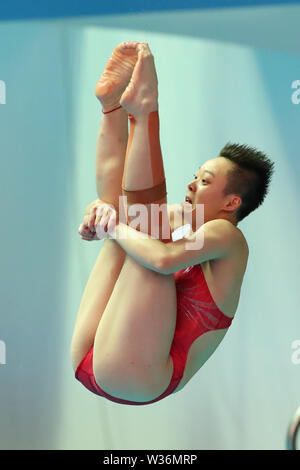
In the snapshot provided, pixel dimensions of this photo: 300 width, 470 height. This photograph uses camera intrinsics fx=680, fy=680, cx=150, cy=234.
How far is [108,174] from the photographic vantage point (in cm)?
157

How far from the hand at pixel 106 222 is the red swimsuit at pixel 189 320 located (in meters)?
0.23

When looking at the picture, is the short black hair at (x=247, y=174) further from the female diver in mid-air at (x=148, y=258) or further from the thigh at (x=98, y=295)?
the thigh at (x=98, y=295)

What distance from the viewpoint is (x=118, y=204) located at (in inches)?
62.2

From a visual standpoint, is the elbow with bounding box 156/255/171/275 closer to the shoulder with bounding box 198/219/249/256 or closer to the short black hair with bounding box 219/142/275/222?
the shoulder with bounding box 198/219/249/256

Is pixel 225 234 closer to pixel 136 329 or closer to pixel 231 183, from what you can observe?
pixel 231 183

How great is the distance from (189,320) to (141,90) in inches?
20.7

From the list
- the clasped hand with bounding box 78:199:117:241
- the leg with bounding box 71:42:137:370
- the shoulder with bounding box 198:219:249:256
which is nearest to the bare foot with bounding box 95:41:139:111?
the leg with bounding box 71:42:137:370

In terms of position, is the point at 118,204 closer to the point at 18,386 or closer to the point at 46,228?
the point at 46,228

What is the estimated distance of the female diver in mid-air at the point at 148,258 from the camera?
1.44m

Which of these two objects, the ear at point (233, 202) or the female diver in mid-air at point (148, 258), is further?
the ear at point (233, 202)

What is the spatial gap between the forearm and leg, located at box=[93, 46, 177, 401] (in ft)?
0.11

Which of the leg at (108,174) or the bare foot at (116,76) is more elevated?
the bare foot at (116,76)

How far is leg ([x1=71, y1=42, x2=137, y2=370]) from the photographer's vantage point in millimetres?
1528

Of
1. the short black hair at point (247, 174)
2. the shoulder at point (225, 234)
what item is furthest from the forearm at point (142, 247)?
the short black hair at point (247, 174)
